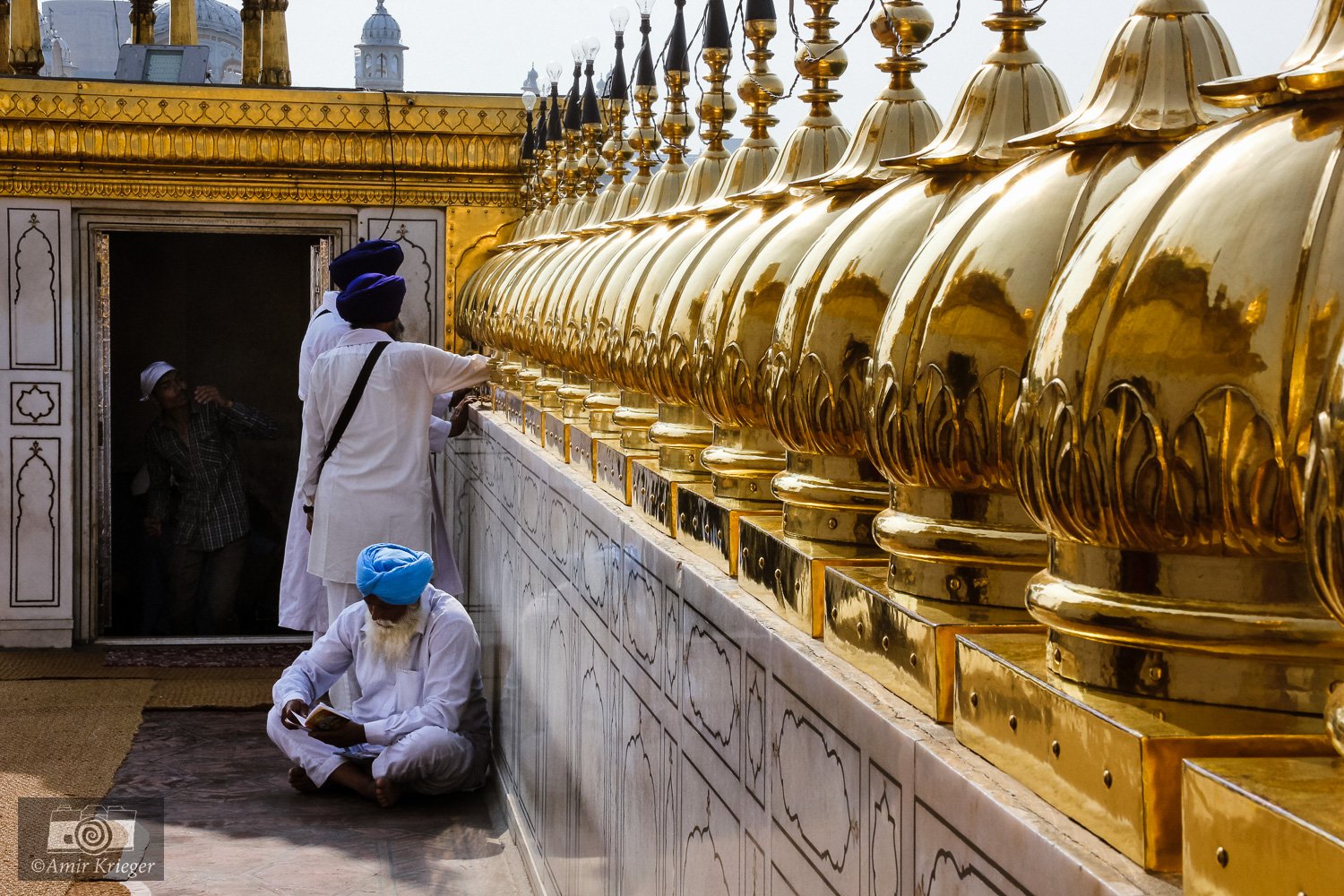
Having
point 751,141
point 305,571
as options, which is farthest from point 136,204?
point 751,141

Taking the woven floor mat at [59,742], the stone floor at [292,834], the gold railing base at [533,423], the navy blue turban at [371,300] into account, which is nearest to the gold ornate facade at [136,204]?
the woven floor mat at [59,742]

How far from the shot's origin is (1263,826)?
628 millimetres

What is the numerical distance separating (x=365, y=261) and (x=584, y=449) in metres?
2.52

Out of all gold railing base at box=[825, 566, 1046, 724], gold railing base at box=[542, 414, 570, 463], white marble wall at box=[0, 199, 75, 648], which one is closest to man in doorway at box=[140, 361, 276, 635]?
white marble wall at box=[0, 199, 75, 648]

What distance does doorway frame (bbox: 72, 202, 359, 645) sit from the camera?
6.15m

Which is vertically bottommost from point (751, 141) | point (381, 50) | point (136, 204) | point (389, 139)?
point (751, 141)

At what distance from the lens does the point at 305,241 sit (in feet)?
27.8

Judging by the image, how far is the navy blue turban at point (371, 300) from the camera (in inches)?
168

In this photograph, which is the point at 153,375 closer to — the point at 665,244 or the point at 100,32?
the point at 665,244

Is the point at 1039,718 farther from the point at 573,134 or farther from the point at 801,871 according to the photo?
the point at 573,134

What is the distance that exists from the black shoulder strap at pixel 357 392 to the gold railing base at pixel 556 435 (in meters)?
1.06

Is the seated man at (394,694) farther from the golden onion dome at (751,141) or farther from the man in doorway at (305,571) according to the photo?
the golden onion dome at (751,141)

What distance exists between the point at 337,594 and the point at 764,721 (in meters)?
3.26

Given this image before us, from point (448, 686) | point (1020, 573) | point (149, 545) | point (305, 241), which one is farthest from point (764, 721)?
point (305, 241)
